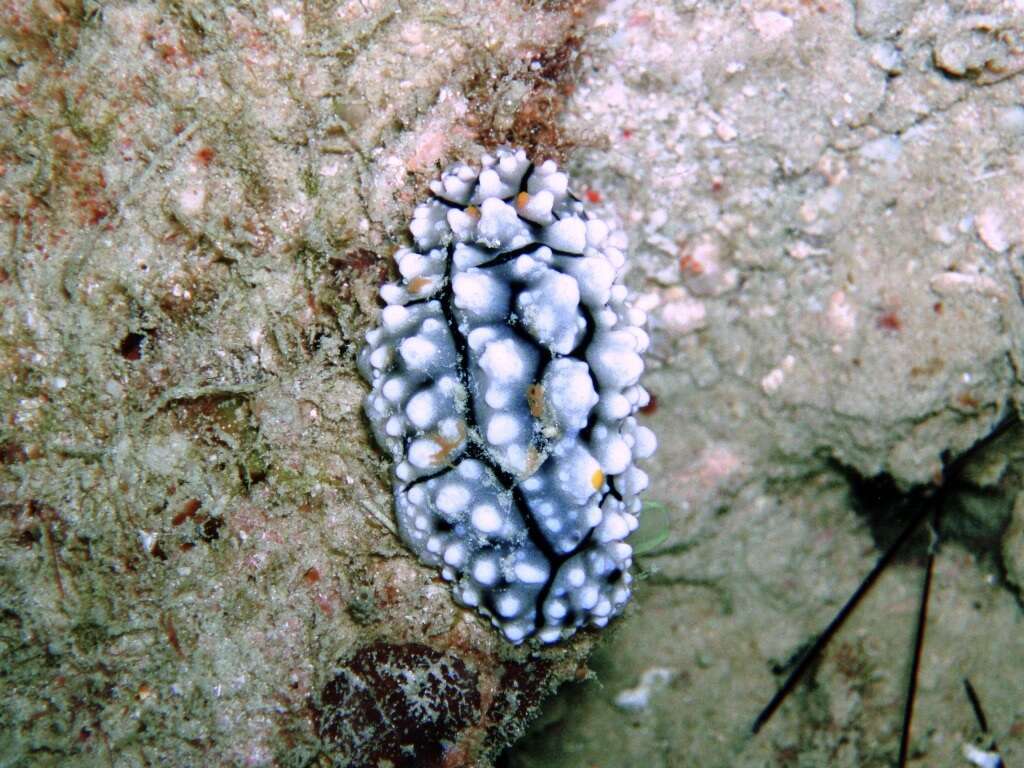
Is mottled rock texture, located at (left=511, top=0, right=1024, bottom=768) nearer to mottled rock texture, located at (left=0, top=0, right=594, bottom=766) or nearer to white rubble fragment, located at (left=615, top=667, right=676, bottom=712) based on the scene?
white rubble fragment, located at (left=615, top=667, right=676, bottom=712)

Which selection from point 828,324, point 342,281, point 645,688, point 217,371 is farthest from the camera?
point 645,688

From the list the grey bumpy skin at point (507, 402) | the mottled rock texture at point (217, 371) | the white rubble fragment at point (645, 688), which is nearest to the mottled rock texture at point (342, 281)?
the mottled rock texture at point (217, 371)

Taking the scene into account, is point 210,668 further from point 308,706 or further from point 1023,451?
point 1023,451

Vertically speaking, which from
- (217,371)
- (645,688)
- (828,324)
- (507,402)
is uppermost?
(217,371)

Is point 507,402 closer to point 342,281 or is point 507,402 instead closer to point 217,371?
point 342,281

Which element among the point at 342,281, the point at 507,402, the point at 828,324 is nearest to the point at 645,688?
the point at 828,324

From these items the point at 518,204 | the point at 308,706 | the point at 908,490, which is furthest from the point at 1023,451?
the point at 308,706

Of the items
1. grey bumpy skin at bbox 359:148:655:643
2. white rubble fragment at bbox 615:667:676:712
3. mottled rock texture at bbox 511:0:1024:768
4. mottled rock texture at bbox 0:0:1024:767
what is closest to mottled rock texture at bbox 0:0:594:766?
mottled rock texture at bbox 0:0:1024:767
